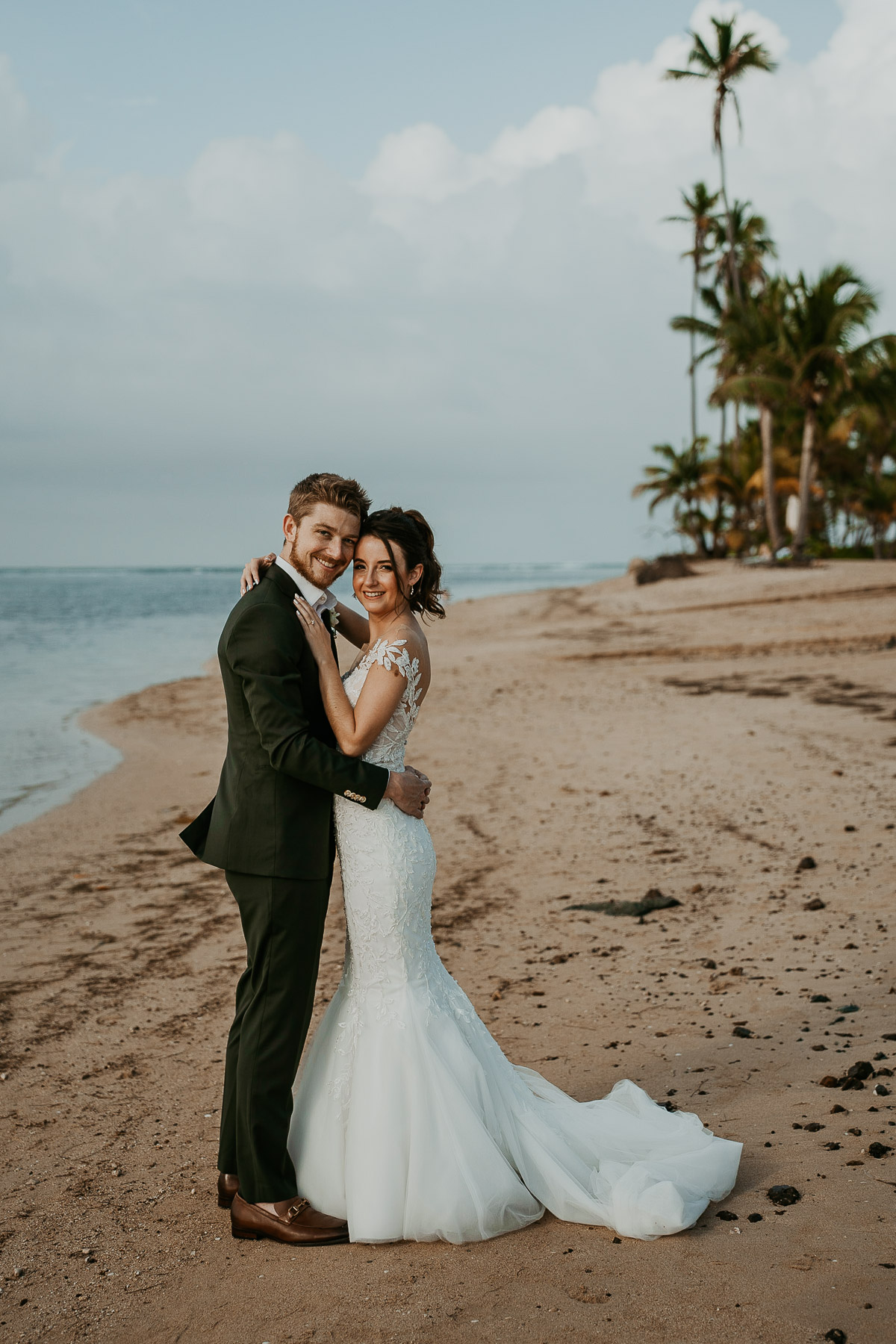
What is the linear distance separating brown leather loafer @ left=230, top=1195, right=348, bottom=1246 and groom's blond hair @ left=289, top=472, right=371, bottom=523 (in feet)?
6.87

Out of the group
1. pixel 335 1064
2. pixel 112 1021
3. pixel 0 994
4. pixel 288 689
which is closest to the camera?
pixel 288 689

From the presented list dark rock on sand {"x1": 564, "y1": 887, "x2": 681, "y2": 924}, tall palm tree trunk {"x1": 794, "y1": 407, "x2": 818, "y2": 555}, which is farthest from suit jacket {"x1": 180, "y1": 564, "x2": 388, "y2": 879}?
tall palm tree trunk {"x1": 794, "y1": 407, "x2": 818, "y2": 555}

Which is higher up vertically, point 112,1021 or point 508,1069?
point 508,1069

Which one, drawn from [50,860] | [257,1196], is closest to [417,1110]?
[257,1196]

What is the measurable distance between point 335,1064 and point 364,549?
1616 mm

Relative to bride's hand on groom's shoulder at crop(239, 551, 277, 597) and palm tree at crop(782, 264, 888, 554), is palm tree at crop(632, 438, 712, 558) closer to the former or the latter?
palm tree at crop(782, 264, 888, 554)

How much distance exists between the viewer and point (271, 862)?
307 centimetres

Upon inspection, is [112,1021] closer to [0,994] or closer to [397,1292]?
[0,994]

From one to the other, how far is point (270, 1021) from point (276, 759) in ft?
2.68

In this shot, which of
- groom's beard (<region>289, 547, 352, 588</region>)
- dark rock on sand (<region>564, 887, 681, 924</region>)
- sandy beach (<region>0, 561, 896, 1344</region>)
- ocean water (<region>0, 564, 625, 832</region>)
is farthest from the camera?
ocean water (<region>0, 564, 625, 832</region>)

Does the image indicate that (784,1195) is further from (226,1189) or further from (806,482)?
(806,482)

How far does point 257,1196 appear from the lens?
3.10 meters

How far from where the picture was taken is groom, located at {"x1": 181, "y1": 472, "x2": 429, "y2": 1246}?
304 centimetres

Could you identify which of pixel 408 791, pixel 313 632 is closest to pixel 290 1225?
pixel 408 791
